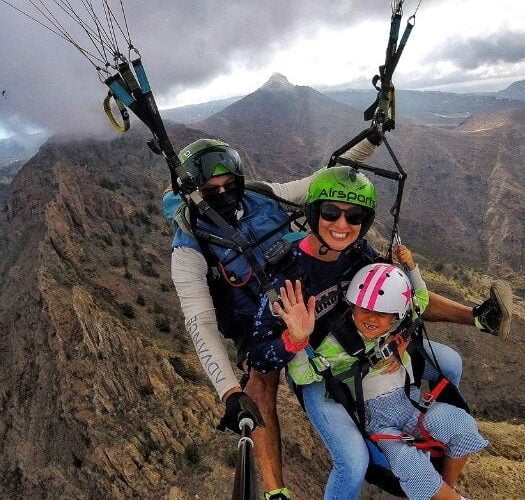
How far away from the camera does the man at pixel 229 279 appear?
545 cm

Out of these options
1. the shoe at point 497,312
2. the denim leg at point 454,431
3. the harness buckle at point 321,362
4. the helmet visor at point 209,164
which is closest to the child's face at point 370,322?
the harness buckle at point 321,362

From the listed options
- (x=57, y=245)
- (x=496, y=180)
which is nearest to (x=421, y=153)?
(x=496, y=180)

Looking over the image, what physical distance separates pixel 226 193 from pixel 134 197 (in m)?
48.3

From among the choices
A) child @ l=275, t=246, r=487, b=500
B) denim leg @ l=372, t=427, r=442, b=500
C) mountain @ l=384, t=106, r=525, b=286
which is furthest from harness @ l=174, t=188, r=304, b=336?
mountain @ l=384, t=106, r=525, b=286

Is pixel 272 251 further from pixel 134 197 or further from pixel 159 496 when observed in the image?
pixel 134 197

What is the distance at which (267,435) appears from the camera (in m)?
5.61

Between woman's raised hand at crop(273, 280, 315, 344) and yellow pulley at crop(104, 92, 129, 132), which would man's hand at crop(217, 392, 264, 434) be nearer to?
woman's raised hand at crop(273, 280, 315, 344)

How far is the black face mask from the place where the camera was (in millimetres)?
6074

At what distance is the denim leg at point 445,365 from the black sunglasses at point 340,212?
76.4 inches

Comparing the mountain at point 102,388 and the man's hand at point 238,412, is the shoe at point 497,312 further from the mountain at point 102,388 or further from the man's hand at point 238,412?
the mountain at point 102,388

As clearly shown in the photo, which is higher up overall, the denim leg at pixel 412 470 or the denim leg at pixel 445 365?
the denim leg at pixel 445 365

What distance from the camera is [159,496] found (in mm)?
14445

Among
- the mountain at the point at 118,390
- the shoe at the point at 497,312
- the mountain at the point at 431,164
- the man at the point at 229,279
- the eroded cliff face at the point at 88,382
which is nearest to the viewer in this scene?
the man at the point at 229,279

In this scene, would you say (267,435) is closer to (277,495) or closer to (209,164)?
(277,495)
